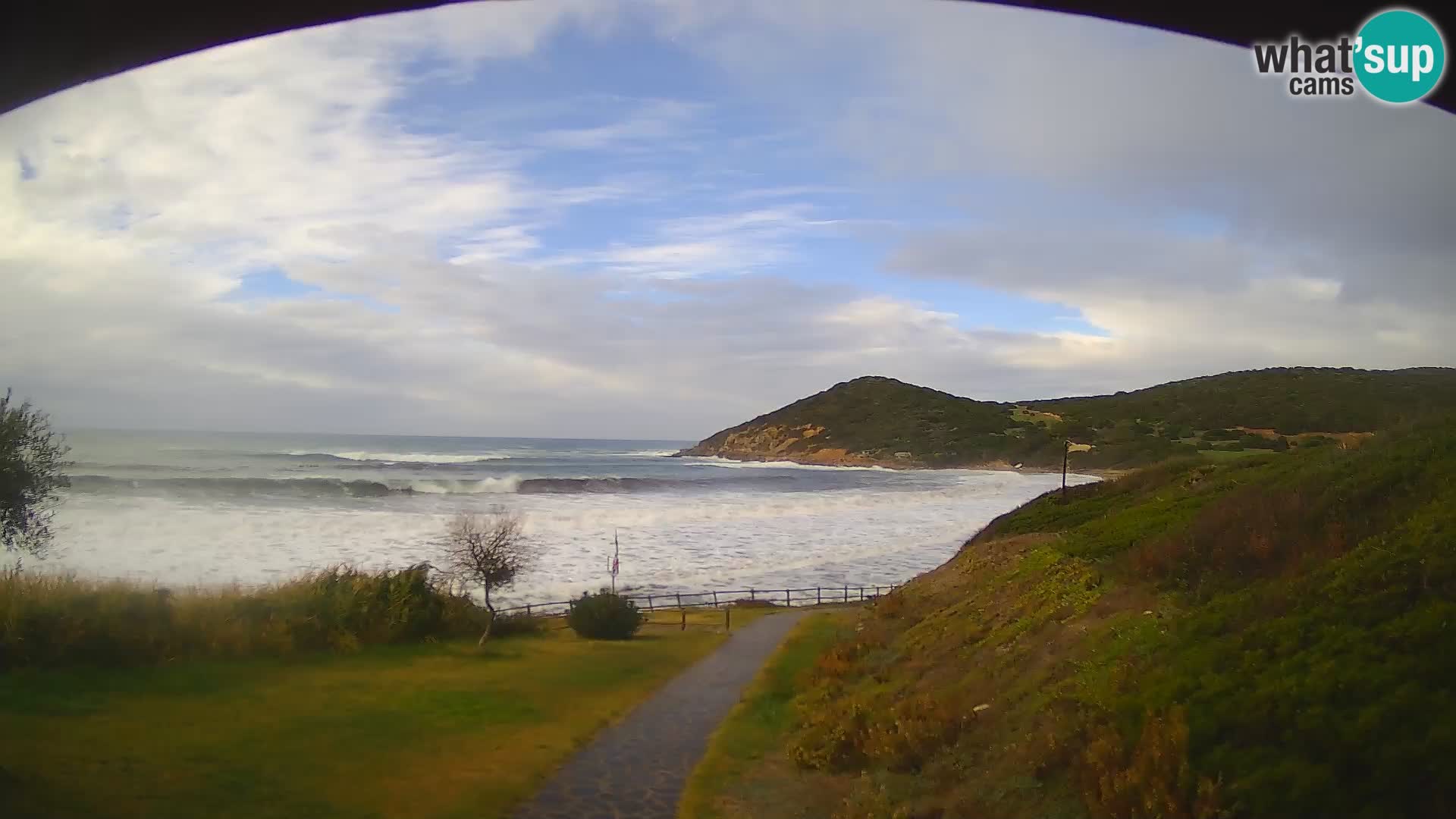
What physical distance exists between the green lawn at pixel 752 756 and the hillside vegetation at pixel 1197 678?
17cm

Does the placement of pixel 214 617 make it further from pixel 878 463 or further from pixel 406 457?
pixel 878 463

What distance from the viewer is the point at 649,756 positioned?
13828 mm

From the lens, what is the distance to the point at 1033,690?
10.0 metres

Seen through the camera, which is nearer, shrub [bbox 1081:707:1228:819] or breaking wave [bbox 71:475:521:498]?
shrub [bbox 1081:707:1228:819]

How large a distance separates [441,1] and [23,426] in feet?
50.0

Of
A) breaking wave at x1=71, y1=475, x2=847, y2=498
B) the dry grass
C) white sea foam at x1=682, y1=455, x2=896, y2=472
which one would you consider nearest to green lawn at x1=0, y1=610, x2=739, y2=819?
the dry grass

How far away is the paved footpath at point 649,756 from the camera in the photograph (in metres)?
11.2

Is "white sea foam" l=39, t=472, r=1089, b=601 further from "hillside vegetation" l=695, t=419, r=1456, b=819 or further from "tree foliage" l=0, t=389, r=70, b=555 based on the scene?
"hillside vegetation" l=695, t=419, r=1456, b=819

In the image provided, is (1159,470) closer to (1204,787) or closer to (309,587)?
(1204,787)

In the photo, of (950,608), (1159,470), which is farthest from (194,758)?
(1159,470)

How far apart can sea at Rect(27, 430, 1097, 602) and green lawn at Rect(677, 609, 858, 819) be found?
54.1 ft

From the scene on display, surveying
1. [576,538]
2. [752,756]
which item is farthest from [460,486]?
[752,756]

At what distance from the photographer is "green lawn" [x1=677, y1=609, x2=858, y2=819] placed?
11164 millimetres

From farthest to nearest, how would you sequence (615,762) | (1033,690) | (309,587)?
(309,587) → (615,762) → (1033,690)
